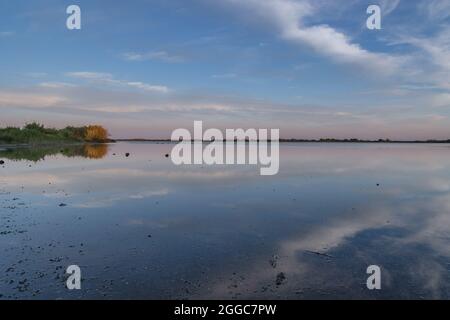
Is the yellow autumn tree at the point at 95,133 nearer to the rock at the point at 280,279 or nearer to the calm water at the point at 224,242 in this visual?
the calm water at the point at 224,242

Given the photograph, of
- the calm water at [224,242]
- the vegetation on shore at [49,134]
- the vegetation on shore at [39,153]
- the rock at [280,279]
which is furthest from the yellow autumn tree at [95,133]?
the rock at [280,279]

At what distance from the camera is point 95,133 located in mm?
144500

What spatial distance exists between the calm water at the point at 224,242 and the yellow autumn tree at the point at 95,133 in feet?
419

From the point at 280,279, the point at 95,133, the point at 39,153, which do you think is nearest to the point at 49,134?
the point at 95,133

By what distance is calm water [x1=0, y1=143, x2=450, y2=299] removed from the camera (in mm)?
7793

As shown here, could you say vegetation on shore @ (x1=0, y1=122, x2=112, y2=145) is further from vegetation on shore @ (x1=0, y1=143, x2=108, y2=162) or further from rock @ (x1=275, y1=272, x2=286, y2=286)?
rock @ (x1=275, y1=272, x2=286, y2=286)

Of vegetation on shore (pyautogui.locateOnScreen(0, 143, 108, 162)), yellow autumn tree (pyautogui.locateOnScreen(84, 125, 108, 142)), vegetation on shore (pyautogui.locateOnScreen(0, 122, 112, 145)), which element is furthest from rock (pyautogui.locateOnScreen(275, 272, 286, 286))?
yellow autumn tree (pyautogui.locateOnScreen(84, 125, 108, 142))

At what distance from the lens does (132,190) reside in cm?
2134

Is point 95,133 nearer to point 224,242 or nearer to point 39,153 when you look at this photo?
point 39,153

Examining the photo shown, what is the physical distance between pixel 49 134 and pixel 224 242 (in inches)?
4662

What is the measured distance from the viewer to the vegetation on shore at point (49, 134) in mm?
91438
